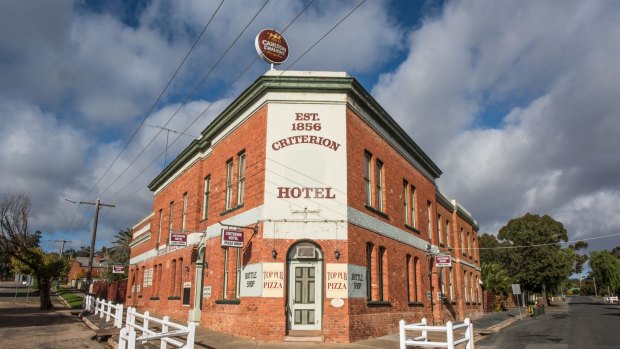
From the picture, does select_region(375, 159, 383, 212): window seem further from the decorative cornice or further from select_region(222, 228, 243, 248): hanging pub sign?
select_region(222, 228, 243, 248): hanging pub sign

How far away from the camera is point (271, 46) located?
16.5 m

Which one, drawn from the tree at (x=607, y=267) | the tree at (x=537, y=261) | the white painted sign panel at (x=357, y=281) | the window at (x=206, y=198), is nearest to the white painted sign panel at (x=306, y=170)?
the white painted sign panel at (x=357, y=281)

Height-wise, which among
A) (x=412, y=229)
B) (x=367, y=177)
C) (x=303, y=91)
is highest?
(x=303, y=91)

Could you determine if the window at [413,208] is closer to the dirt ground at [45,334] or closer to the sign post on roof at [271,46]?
the sign post on roof at [271,46]

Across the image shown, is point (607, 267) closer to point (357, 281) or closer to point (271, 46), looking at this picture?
point (357, 281)

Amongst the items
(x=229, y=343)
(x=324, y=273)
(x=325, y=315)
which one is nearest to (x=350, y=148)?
(x=324, y=273)

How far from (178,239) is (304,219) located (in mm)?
8588

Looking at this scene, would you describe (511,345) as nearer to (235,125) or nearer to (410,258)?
(410,258)

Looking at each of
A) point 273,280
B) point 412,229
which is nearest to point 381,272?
point 412,229

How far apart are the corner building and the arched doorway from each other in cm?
3

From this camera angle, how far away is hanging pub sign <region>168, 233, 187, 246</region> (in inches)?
793

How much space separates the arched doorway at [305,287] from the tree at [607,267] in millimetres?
63506

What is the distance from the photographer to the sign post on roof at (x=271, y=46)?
1625 centimetres

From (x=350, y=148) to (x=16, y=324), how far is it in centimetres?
1707
